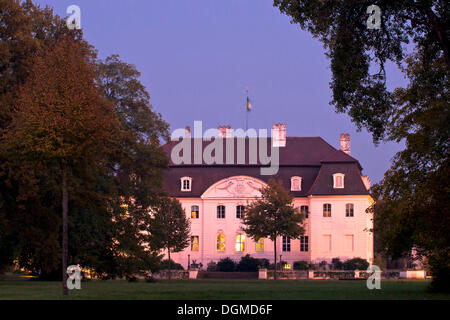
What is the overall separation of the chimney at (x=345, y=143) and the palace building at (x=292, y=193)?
0.04 ft

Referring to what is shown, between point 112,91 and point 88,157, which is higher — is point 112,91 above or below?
above

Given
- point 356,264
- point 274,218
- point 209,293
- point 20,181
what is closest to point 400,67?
point 209,293

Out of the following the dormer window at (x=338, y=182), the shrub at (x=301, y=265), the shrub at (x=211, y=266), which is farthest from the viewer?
the dormer window at (x=338, y=182)

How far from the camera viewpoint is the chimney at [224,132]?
93438 mm

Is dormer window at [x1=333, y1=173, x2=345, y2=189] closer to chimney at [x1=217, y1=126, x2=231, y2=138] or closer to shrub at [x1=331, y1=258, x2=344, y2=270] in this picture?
shrub at [x1=331, y1=258, x2=344, y2=270]

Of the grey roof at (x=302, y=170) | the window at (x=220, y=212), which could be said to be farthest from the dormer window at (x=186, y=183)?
the window at (x=220, y=212)

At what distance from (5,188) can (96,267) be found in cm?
845

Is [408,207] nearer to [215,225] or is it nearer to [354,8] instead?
[354,8]

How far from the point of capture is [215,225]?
88188mm

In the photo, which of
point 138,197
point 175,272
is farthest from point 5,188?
point 175,272

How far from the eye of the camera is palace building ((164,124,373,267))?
8450 cm

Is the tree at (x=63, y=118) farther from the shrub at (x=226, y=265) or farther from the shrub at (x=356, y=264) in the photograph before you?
the shrub at (x=356, y=264)

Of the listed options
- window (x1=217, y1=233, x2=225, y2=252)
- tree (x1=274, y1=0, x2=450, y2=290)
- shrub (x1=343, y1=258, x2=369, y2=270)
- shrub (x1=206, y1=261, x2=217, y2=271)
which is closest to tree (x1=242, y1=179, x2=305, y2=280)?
shrub (x1=343, y1=258, x2=369, y2=270)

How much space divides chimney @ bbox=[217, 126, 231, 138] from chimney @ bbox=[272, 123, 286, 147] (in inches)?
217
